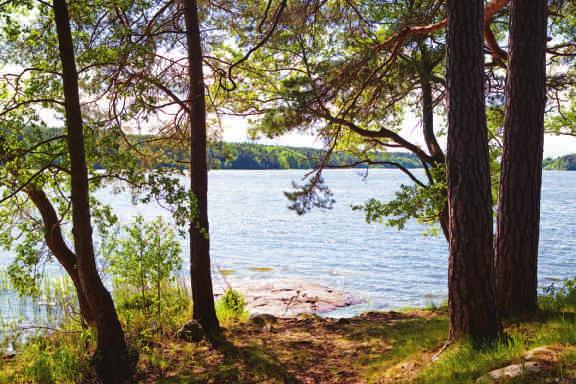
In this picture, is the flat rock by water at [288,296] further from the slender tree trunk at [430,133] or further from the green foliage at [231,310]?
the slender tree trunk at [430,133]

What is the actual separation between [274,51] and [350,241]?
1516 centimetres

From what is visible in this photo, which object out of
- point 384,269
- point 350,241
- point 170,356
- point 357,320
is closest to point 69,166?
point 170,356

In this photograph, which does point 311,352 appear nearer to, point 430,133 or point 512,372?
point 512,372

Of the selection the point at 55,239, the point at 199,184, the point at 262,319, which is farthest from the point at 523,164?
the point at 55,239

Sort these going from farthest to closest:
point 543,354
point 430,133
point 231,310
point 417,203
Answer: point 430,133 → point 231,310 → point 417,203 → point 543,354

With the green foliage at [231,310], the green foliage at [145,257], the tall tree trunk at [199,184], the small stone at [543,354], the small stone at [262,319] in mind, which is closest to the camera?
the small stone at [543,354]

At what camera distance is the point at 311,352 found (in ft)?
18.6

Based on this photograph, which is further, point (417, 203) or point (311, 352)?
point (417, 203)

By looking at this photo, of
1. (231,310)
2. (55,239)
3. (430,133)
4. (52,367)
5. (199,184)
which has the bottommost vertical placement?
(231,310)

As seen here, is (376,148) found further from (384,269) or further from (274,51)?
(384,269)

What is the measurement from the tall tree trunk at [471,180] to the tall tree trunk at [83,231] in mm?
3275

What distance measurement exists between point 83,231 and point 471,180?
355 cm

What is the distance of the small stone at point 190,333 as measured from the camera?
6281mm

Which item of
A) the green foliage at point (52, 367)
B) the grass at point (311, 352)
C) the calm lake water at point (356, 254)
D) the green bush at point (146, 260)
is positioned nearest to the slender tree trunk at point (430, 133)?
the calm lake water at point (356, 254)
